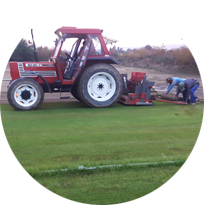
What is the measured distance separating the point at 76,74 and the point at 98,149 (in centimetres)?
377

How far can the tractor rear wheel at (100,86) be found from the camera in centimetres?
746

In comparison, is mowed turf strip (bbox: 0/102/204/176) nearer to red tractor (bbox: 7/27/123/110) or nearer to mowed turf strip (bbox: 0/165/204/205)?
mowed turf strip (bbox: 0/165/204/205)

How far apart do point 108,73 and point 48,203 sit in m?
5.42

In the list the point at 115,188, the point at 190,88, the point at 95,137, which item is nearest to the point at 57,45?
the point at 95,137

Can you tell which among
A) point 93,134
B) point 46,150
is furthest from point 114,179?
point 93,134

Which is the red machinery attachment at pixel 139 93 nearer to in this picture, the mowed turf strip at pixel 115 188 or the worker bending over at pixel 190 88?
the worker bending over at pixel 190 88

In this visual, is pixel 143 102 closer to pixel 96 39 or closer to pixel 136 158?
pixel 96 39

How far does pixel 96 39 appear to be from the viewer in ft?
24.7

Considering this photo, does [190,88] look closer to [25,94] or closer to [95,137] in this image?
[95,137]

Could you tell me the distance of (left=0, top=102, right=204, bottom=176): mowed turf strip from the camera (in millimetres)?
3648

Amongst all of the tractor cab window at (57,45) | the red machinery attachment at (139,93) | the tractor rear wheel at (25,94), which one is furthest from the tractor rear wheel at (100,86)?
the tractor rear wheel at (25,94)

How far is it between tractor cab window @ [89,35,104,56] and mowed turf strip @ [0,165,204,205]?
16.0 ft

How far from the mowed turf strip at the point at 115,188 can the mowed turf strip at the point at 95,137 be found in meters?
0.28

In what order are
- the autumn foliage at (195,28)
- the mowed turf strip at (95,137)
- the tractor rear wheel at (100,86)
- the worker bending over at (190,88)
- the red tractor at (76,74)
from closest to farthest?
the mowed turf strip at (95,137)
the red tractor at (76,74)
the tractor rear wheel at (100,86)
the worker bending over at (190,88)
the autumn foliage at (195,28)
